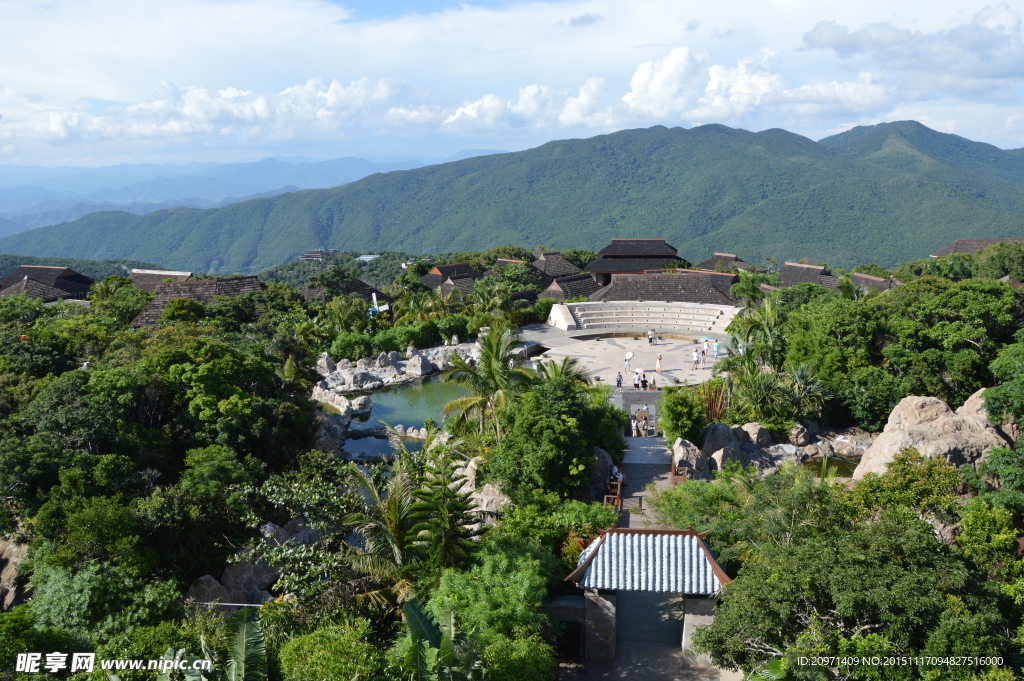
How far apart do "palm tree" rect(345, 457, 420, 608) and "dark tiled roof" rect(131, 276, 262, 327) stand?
28.9 metres

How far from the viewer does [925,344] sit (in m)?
25.1

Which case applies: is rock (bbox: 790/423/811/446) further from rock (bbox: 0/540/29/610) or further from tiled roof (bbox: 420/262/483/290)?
tiled roof (bbox: 420/262/483/290)

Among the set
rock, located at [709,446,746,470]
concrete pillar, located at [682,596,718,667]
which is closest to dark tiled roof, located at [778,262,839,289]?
rock, located at [709,446,746,470]

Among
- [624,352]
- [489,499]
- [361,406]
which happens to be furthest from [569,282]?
[489,499]

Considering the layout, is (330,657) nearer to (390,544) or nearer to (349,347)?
(390,544)

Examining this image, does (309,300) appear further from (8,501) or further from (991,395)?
(991,395)

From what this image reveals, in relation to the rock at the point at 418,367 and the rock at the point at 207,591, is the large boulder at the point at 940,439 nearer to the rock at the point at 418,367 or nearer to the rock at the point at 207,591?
the rock at the point at 207,591

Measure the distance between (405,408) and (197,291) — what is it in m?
18.2

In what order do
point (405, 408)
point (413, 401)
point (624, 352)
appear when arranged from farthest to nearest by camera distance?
point (624, 352) < point (413, 401) < point (405, 408)

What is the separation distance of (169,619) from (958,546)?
14502 millimetres

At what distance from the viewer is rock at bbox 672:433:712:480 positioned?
19.1 meters

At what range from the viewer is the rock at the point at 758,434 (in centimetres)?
2152

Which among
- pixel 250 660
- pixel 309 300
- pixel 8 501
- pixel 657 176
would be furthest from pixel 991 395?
pixel 657 176

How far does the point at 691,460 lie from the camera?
1928 cm
